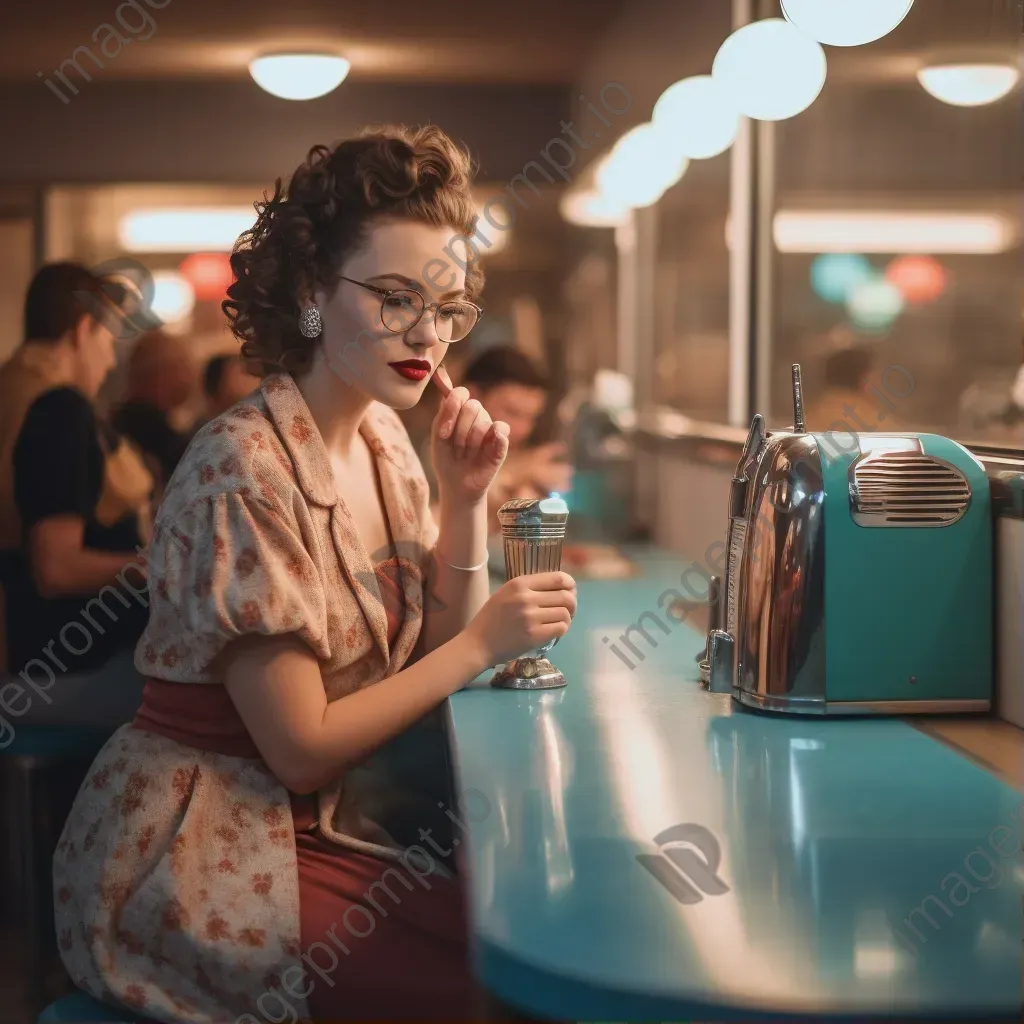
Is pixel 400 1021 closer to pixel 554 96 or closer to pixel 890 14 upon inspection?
pixel 890 14

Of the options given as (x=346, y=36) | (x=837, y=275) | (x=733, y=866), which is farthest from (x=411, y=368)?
(x=346, y=36)

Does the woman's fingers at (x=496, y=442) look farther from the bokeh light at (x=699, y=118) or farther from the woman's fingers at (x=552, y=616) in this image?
the bokeh light at (x=699, y=118)

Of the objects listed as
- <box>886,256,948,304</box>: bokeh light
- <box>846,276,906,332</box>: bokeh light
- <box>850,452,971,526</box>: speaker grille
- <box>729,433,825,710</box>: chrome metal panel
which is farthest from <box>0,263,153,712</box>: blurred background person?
<box>886,256,948,304</box>: bokeh light

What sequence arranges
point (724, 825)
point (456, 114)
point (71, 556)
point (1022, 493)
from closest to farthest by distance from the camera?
point (724, 825), point (1022, 493), point (71, 556), point (456, 114)

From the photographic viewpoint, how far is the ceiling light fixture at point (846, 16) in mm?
1721

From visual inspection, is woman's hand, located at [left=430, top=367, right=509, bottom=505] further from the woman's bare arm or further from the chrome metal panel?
the chrome metal panel

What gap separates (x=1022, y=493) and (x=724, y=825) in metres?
0.51

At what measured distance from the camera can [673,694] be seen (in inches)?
52.3

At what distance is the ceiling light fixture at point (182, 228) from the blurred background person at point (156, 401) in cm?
342

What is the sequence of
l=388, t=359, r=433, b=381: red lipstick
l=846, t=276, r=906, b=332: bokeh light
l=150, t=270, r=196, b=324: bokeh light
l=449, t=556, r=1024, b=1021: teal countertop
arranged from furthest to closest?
1. l=150, t=270, r=196, b=324: bokeh light
2. l=846, t=276, r=906, b=332: bokeh light
3. l=388, t=359, r=433, b=381: red lipstick
4. l=449, t=556, r=1024, b=1021: teal countertop

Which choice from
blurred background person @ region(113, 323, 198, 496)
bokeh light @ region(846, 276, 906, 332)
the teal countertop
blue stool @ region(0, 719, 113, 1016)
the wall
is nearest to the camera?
the teal countertop

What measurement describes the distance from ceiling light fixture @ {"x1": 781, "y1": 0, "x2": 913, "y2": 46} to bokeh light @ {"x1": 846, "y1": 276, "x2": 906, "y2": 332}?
1.31 metres

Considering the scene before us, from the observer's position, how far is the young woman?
111cm

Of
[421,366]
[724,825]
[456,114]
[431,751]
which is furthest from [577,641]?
[456,114]
